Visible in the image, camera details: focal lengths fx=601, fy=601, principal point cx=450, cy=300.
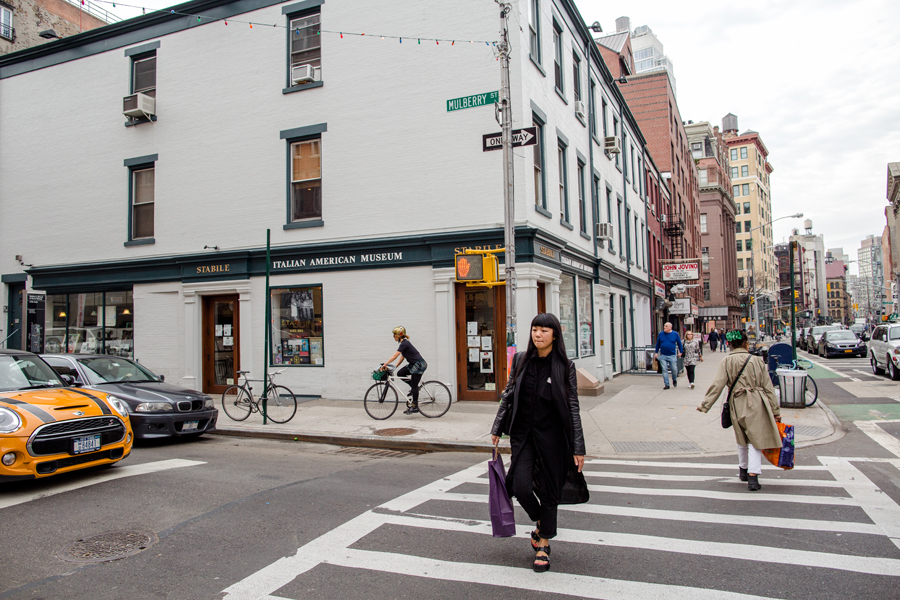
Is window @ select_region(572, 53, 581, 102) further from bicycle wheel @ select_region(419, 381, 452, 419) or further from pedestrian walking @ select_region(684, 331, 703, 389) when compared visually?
bicycle wheel @ select_region(419, 381, 452, 419)

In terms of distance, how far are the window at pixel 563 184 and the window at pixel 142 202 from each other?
11.3 meters

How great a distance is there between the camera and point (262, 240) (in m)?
15.1

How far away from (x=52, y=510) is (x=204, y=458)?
269cm

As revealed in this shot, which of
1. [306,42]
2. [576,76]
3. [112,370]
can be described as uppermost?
[576,76]

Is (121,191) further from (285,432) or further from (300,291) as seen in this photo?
(285,432)

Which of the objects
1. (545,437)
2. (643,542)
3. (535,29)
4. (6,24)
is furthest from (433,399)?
(6,24)

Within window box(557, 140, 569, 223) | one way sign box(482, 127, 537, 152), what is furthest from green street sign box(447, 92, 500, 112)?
window box(557, 140, 569, 223)

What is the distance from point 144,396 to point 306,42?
9.88 metres

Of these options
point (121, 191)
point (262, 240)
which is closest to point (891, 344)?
point (262, 240)

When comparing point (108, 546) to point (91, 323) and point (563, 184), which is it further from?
point (91, 323)

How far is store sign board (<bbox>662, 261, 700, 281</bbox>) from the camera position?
32.2m

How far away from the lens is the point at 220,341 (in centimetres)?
1592

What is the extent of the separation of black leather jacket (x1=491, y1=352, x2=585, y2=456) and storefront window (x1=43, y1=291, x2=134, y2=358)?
1525 centimetres

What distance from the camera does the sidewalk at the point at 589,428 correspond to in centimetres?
905
